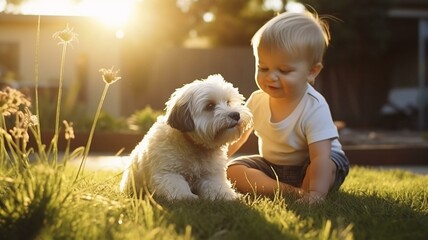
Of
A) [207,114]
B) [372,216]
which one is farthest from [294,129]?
[372,216]

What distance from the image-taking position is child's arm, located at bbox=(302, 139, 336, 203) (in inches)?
164

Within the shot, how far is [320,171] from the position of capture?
4.23 m

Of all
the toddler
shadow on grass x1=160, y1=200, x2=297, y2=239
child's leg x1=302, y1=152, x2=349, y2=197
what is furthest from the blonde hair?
shadow on grass x1=160, y1=200, x2=297, y2=239

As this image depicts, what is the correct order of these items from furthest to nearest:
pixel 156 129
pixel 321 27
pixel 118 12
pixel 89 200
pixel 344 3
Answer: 1. pixel 344 3
2. pixel 118 12
3. pixel 321 27
4. pixel 156 129
5. pixel 89 200

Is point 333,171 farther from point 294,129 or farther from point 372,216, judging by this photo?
point 372,216

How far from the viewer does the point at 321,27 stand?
4.50 meters

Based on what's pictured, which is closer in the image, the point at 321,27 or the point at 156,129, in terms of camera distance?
the point at 156,129

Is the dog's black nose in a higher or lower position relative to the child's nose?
lower

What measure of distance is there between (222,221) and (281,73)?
66.6 inches

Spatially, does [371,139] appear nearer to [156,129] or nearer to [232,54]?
[232,54]

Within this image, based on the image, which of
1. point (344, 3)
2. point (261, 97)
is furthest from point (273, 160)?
point (344, 3)

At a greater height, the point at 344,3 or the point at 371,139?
the point at 344,3

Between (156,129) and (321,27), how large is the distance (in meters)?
1.39

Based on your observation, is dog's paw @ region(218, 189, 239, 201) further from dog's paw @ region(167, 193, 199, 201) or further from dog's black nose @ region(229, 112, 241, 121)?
dog's black nose @ region(229, 112, 241, 121)
